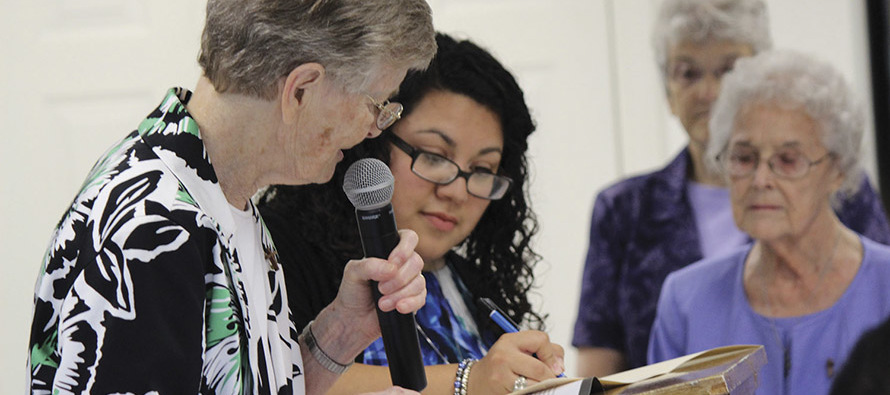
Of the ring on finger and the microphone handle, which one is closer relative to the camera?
the microphone handle

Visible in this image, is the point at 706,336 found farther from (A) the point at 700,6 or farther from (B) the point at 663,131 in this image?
(B) the point at 663,131

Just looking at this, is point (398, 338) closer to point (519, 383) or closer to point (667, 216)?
point (519, 383)

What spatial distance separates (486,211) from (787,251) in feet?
2.44

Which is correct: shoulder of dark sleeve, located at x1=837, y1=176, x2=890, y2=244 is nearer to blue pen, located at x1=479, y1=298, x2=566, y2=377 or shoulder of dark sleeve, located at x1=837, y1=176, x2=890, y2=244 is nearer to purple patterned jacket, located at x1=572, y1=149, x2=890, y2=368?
purple patterned jacket, located at x1=572, y1=149, x2=890, y2=368

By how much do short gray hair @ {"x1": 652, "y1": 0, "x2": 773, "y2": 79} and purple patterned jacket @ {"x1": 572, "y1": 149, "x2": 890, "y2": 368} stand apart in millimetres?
318

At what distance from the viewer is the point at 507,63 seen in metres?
3.42

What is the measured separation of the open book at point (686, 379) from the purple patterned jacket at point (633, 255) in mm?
1318

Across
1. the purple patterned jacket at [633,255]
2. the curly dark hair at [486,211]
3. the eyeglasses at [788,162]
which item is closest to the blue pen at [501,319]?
the curly dark hair at [486,211]

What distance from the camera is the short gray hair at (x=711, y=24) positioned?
2723mm

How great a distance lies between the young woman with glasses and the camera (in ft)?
5.30

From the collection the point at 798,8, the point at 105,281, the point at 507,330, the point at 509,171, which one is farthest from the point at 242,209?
the point at 798,8

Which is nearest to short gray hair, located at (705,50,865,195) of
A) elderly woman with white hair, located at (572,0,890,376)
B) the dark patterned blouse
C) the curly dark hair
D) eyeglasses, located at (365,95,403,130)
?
elderly woman with white hair, located at (572,0,890,376)

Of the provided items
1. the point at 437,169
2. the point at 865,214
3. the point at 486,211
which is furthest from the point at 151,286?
the point at 865,214

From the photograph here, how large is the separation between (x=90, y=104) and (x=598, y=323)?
1799 mm
